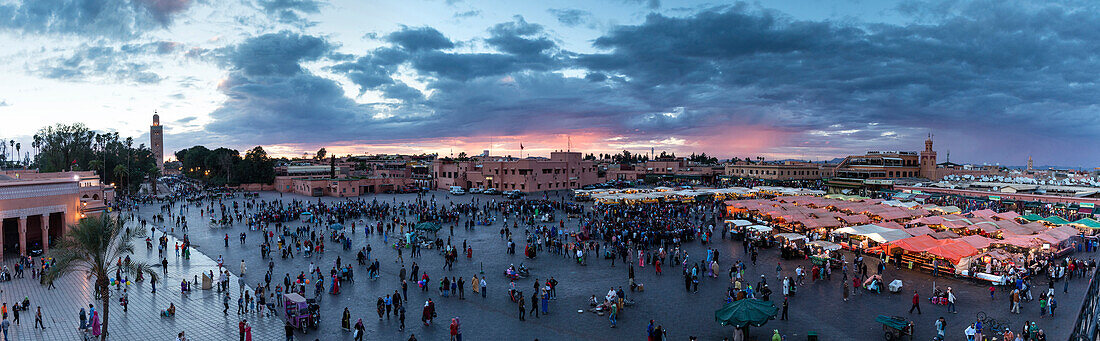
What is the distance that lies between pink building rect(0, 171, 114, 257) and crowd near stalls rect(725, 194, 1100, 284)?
1361 inches

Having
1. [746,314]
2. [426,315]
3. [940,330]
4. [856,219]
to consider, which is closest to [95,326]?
[426,315]

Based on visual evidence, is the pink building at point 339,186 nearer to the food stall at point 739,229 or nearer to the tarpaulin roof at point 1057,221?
the food stall at point 739,229

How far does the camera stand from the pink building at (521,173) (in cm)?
6431

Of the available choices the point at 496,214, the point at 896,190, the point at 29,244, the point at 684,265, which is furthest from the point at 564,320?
the point at 896,190

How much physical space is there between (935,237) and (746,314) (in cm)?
1694

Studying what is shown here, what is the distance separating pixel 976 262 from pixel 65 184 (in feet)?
135

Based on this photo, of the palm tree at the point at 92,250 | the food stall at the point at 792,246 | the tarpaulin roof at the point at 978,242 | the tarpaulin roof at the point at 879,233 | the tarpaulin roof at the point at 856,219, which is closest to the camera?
the palm tree at the point at 92,250

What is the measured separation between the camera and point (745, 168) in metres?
93.2

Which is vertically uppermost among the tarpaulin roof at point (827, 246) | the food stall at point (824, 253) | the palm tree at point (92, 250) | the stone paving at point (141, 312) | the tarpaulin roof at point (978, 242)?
the palm tree at point (92, 250)

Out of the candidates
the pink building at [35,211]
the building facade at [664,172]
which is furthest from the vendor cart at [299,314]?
the building facade at [664,172]

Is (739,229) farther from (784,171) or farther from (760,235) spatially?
(784,171)

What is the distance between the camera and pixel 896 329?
481 inches

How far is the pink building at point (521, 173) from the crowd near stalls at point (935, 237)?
110ft

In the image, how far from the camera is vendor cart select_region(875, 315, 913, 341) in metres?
12.1
